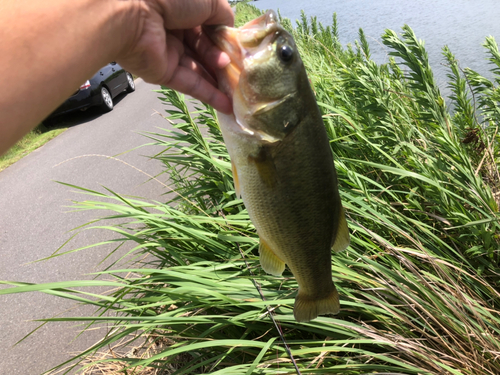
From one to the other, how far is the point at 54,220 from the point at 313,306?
193 inches

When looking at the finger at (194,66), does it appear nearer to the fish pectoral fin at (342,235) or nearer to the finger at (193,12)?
the finger at (193,12)

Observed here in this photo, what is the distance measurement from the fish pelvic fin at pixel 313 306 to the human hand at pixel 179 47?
2.88 feet

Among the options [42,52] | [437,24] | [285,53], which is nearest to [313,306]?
[285,53]

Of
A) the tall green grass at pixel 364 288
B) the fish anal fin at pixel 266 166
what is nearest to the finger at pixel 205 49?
the fish anal fin at pixel 266 166

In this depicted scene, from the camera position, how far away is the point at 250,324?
1.92m

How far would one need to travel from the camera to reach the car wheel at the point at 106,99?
1037cm

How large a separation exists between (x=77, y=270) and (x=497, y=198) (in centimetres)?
407

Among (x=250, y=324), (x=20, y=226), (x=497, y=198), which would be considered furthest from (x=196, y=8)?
(x=20, y=226)

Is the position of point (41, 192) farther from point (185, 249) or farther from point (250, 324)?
point (250, 324)

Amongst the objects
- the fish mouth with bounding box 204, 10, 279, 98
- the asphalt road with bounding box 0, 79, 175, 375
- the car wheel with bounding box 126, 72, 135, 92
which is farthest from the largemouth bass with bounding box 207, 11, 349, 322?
the car wheel with bounding box 126, 72, 135, 92

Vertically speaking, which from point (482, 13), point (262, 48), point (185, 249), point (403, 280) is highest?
point (262, 48)

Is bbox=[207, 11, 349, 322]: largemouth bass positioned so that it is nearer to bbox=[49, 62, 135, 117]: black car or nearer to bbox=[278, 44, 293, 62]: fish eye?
bbox=[278, 44, 293, 62]: fish eye

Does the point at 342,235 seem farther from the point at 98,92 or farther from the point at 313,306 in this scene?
the point at 98,92

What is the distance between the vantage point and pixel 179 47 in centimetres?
166
